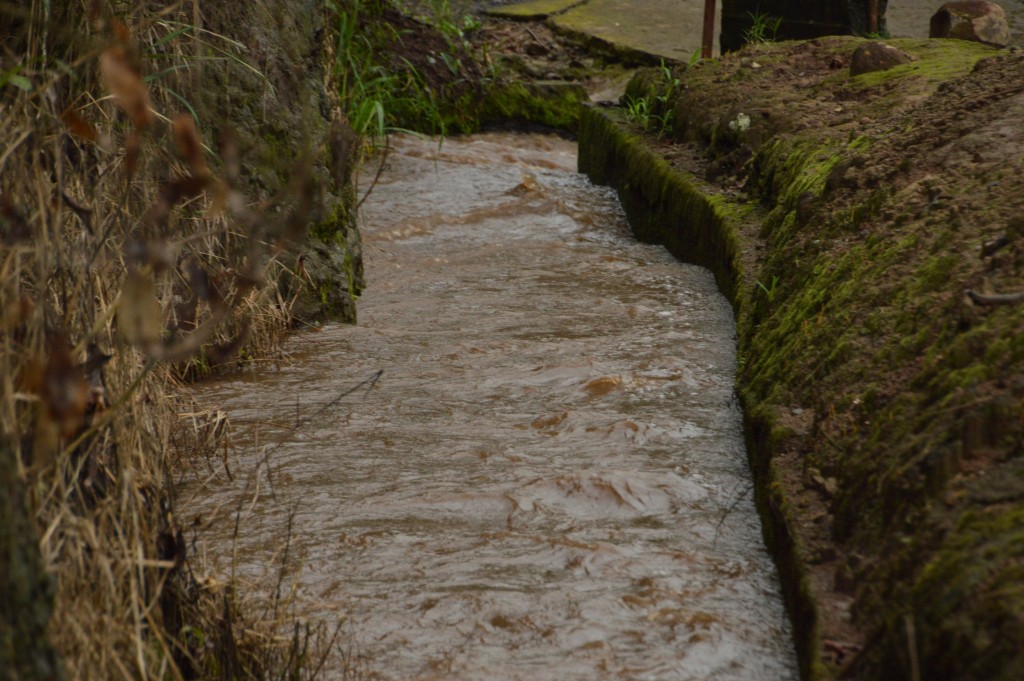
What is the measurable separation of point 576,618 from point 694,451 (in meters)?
1.12

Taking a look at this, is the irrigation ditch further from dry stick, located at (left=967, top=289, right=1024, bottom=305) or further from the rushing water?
the rushing water

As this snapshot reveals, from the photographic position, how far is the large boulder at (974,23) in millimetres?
6621

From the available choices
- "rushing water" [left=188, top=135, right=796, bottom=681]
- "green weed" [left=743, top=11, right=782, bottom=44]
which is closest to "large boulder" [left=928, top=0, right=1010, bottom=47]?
"green weed" [left=743, top=11, right=782, bottom=44]

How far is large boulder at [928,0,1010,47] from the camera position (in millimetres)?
6621

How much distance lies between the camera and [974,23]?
21.8ft

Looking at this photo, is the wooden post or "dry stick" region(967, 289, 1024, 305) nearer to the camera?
"dry stick" region(967, 289, 1024, 305)

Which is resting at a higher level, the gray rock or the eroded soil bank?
the gray rock

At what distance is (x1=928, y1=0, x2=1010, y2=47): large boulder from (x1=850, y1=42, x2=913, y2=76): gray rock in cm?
100

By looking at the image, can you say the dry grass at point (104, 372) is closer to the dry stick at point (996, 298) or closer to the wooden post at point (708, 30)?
the dry stick at point (996, 298)

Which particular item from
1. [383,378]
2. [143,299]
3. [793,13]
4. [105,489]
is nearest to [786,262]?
[383,378]

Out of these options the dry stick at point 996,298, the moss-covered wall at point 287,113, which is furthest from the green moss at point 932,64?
the dry stick at point 996,298

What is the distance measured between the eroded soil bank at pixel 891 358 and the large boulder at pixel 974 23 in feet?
3.19

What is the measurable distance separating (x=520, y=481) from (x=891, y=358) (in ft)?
3.71

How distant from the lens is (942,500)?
2.18 m
